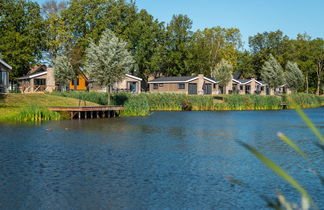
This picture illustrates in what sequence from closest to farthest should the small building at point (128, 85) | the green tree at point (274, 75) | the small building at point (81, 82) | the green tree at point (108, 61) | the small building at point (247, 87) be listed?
the green tree at point (108, 61), the small building at point (128, 85), the small building at point (81, 82), the green tree at point (274, 75), the small building at point (247, 87)

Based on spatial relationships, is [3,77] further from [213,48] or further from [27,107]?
[213,48]

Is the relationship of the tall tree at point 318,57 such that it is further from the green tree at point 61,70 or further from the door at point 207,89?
the green tree at point 61,70

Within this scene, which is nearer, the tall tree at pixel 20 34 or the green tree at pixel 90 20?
the tall tree at pixel 20 34

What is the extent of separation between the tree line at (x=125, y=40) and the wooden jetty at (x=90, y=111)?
2063 cm

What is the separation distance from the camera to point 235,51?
133375mm

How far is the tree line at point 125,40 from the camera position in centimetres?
7788

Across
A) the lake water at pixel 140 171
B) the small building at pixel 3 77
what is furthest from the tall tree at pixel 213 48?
the lake water at pixel 140 171

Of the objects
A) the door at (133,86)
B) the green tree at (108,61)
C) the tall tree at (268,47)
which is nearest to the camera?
the green tree at (108,61)

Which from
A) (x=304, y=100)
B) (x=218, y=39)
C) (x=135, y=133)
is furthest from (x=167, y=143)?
(x=218, y=39)

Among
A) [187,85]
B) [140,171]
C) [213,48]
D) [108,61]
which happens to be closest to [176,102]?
[108,61]

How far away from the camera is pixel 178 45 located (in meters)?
105

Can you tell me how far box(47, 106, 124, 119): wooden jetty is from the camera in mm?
42469

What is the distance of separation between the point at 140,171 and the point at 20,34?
69.3m

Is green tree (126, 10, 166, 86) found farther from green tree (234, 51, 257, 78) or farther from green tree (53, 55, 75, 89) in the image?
green tree (234, 51, 257, 78)
